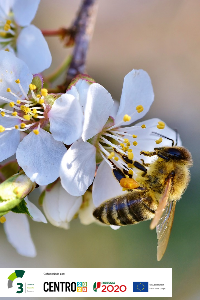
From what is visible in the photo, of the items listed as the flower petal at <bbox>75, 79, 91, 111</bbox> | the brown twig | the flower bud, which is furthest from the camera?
the brown twig

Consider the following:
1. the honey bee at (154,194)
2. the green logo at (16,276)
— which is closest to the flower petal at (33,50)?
the honey bee at (154,194)

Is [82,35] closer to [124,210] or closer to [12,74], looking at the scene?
[12,74]

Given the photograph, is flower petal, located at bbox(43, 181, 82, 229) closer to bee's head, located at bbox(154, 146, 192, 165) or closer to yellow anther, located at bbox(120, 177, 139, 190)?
yellow anther, located at bbox(120, 177, 139, 190)

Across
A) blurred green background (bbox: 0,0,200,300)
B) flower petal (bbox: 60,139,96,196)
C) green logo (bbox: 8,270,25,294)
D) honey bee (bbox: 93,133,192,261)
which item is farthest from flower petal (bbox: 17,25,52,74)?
blurred green background (bbox: 0,0,200,300)

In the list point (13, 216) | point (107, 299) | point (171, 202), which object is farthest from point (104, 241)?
point (171, 202)

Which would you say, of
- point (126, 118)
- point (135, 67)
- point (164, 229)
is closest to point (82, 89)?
point (126, 118)

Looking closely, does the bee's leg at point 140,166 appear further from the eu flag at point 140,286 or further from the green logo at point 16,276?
the green logo at point 16,276
